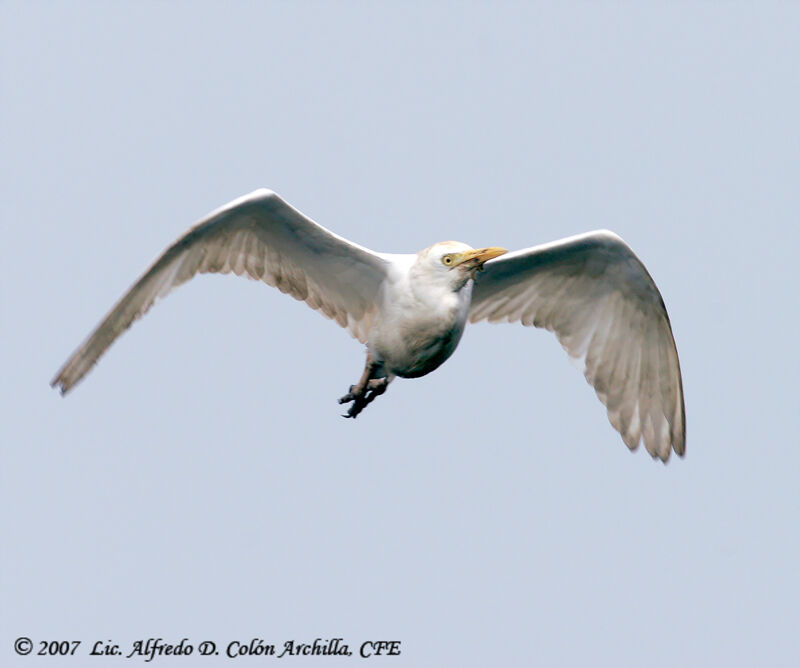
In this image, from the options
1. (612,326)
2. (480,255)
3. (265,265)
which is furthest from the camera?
(612,326)

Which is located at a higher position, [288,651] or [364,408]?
[364,408]

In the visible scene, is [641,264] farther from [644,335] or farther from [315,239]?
[315,239]

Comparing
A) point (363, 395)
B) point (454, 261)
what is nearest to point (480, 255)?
point (454, 261)

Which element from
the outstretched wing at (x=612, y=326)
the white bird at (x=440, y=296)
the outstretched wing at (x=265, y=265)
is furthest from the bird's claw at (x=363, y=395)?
the outstretched wing at (x=612, y=326)

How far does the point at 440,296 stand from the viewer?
13508mm

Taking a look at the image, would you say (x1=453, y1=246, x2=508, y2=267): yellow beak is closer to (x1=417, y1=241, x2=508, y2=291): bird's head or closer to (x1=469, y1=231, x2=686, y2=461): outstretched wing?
(x1=417, y1=241, x2=508, y2=291): bird's head

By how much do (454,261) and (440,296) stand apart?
1.26 ft

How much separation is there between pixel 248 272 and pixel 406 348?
217cm

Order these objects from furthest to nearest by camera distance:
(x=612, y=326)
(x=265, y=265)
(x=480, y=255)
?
(x=612, y=326), (x=265, y=265), (x=480, y=255)

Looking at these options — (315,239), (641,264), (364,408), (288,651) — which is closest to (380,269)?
(315,239)

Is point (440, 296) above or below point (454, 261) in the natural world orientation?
below

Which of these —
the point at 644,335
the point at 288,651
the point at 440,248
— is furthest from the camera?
the point at 644,335

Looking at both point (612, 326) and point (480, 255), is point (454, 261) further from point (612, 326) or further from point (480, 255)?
point (612, 326)

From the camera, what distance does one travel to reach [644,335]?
51.3 feet
